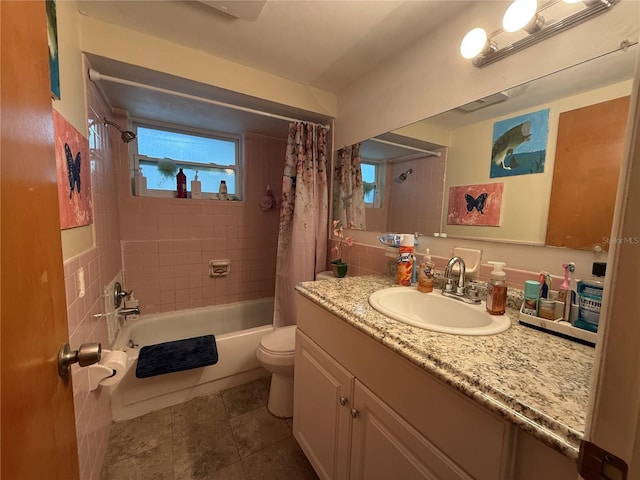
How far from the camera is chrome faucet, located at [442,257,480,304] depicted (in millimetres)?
1007

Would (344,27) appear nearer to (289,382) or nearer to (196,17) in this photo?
(196,17)

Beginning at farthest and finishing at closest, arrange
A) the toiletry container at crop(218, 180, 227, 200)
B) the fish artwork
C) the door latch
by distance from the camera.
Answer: the toiletry container at crop(218, 180, 227, 200) → the fish artwork → the door latch

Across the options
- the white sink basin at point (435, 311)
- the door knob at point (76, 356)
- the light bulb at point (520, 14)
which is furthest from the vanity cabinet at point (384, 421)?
the light bulb at point (520, 14)

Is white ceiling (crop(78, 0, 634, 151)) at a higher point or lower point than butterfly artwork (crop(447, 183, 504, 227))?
higher

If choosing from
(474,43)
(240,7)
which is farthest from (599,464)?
(240,7)

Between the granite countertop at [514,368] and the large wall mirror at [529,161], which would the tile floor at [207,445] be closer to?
the granite countertop at [514,368]

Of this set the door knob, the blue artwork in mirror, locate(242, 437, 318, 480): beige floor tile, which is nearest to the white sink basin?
the blue artwork in mirror

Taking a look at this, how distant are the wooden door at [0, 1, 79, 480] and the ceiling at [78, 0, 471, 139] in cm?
103

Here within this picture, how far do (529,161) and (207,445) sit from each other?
2.01 meters

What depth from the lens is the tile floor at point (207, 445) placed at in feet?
4.03

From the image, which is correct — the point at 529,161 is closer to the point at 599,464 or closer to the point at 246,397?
the point at 599,464

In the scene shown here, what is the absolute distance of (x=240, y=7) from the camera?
1.16m

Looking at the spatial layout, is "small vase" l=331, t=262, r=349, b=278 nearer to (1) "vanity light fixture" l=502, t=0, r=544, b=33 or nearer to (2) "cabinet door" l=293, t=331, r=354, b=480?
(2) "cabinet door" l=293, t=331, r=354, b=480

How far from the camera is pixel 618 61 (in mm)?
780
